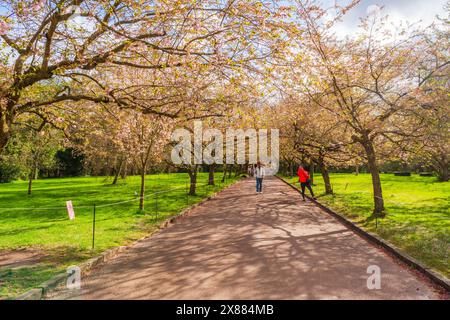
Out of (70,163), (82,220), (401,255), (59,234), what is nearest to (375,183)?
(401,255)

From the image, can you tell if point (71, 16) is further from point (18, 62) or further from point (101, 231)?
point (101, 231)

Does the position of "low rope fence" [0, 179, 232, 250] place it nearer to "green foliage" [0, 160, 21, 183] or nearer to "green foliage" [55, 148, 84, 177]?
"green foliage" [0, 160, 21, 183]

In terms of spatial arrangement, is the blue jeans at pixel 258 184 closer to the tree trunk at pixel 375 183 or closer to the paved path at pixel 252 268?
the tree trunk at pixel 375 183

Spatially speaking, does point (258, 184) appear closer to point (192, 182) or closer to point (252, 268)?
point (192, 182)

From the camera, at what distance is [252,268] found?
6.25m

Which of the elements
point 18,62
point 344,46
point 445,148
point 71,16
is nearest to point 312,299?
point 71,16

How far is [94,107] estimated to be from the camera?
1018 cm

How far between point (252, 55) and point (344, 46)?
278 inches

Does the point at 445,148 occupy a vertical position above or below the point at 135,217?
above

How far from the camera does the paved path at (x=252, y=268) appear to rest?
508cm

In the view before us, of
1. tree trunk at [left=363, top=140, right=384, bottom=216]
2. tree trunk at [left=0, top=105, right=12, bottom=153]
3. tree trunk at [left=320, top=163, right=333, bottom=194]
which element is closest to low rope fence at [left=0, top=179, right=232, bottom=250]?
tree trunk at [left=0, top=105, right=12, bottom=153]

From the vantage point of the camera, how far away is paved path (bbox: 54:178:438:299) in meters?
5.08

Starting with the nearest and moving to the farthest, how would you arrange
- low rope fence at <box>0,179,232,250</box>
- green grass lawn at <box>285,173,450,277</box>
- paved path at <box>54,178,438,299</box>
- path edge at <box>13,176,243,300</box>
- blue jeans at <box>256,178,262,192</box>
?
1. path edge at <box>13,176,243,300</box>
2. paved path at <box>54,178,438,299</box>
3. green grass lawn at <box>285,173,450,277</box>
4. low rope fence at <box>0,179,232,250</box>
5. blue jeans at <box>256,178,262,192</box>
